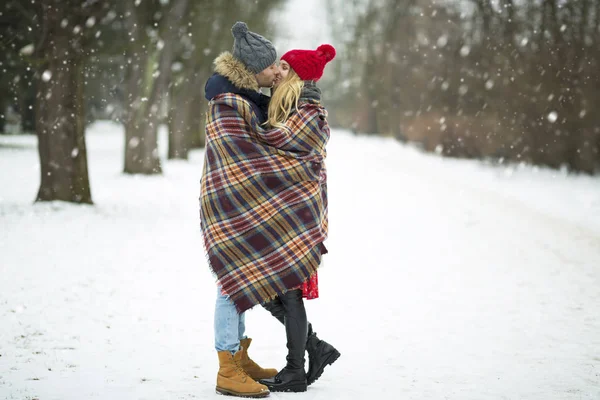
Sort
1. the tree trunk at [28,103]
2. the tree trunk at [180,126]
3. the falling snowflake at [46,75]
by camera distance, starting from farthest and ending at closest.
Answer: the tree trunk at [28,103], the tree trunk at [180,126], the falling snowflake at [46,75]

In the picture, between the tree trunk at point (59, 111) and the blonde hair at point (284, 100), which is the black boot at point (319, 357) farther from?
the tree trunk at point (59, 111)

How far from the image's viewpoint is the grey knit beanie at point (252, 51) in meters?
3.96

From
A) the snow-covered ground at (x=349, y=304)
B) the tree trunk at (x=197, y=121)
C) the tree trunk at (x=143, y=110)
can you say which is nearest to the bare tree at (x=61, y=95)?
the snow-covered ground at (x=349, y=304)

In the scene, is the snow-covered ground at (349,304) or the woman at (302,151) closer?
the woman at (302,151)

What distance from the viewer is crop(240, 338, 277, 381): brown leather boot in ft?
14.0

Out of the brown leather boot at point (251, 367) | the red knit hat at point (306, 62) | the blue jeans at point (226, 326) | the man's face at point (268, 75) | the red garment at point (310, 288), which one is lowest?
the brown leather boot at point (251, 367)

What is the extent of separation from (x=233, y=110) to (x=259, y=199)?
1.58 ft

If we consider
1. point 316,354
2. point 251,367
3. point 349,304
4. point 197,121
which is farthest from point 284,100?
point 197,121

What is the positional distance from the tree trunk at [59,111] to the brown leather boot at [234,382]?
28.0 ft

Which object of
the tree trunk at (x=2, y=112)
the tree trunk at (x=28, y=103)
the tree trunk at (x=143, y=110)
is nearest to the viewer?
the tree trunk at (x=143, y=110)

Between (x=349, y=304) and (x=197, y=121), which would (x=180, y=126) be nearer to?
(x=197, y=121)

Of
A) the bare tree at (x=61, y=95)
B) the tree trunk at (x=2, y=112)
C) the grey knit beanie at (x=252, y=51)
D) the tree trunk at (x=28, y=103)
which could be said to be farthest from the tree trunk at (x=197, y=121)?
the grey knit beanie at (x=252, y=51)

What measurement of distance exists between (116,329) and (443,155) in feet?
73.8

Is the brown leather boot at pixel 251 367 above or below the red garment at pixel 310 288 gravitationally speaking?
below
